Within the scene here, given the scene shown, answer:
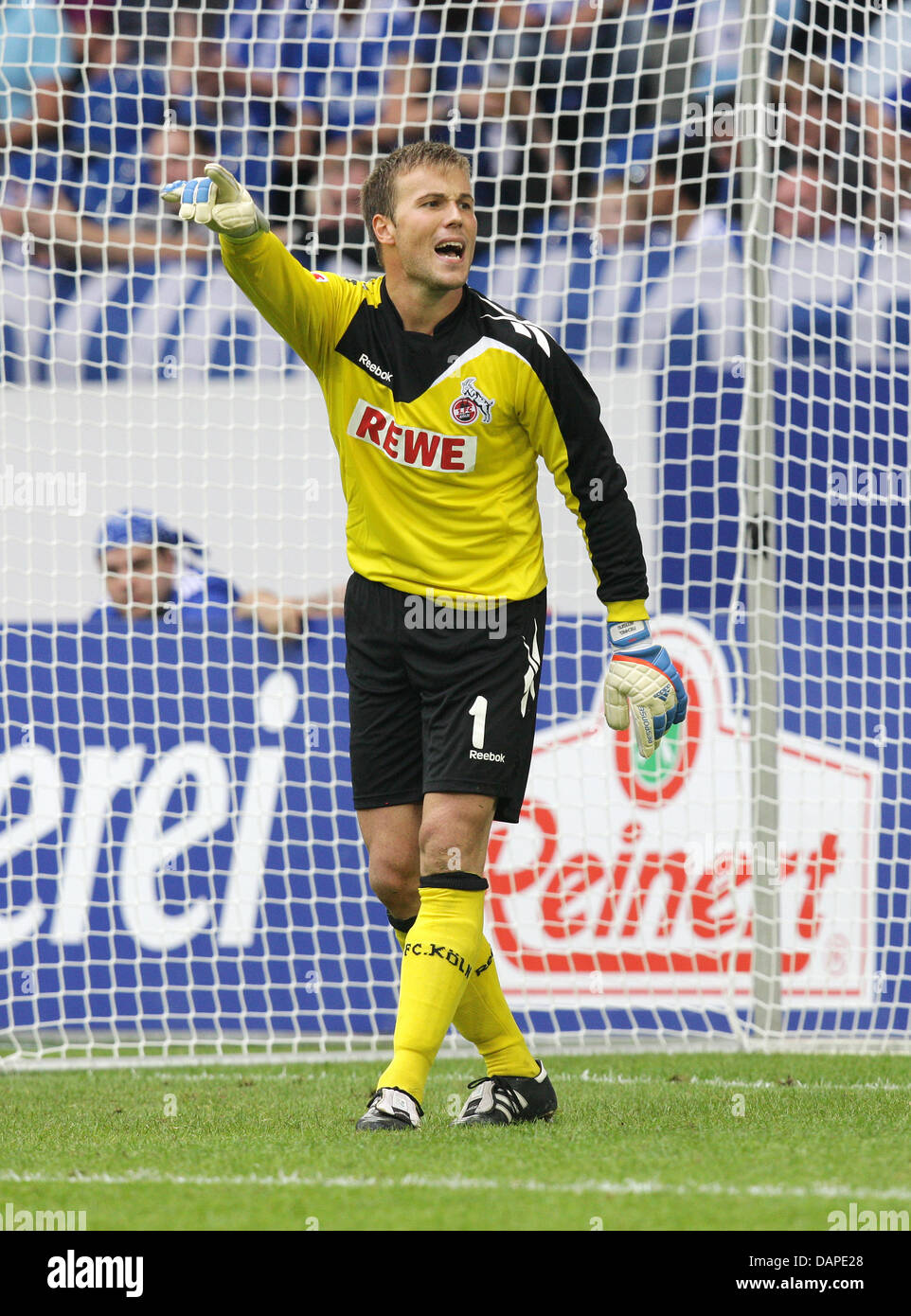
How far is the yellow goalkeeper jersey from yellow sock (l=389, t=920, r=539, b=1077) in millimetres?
864

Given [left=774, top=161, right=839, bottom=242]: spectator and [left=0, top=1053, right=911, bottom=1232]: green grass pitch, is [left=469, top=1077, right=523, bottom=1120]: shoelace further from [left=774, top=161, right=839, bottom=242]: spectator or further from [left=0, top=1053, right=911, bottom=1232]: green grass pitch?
[left=774, top=161, right=839, bottom=242]: spectator

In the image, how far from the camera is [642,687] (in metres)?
3.46

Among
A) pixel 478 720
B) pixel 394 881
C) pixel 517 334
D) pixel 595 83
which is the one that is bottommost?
pixel 394 881

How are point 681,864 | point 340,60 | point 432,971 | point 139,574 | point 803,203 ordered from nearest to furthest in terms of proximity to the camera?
→ point 432,971, point 681,864, point 139,574, point 803,203, point 340,60

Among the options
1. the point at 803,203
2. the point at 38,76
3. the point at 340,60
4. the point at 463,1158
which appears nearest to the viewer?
the point at 463,1158

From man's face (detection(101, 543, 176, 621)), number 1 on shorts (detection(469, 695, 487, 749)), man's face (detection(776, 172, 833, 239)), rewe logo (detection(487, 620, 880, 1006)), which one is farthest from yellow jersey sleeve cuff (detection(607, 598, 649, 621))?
man's face (detection(776, 172, 833, 239))

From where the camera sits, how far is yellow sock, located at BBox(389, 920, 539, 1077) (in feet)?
11.7

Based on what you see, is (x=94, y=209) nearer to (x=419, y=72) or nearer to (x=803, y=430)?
(x=419, y=72)

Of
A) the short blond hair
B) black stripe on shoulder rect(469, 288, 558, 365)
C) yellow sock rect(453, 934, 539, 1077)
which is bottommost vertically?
yellow sock rect(453, 934, 539, 1077)

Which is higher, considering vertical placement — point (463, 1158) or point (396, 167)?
point (396, 167)

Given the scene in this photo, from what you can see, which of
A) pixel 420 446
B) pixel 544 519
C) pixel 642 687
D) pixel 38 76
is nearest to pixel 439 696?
pixel 642 687

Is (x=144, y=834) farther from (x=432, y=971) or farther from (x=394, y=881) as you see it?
(x=432, y=971)

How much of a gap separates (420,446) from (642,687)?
2.38ft
